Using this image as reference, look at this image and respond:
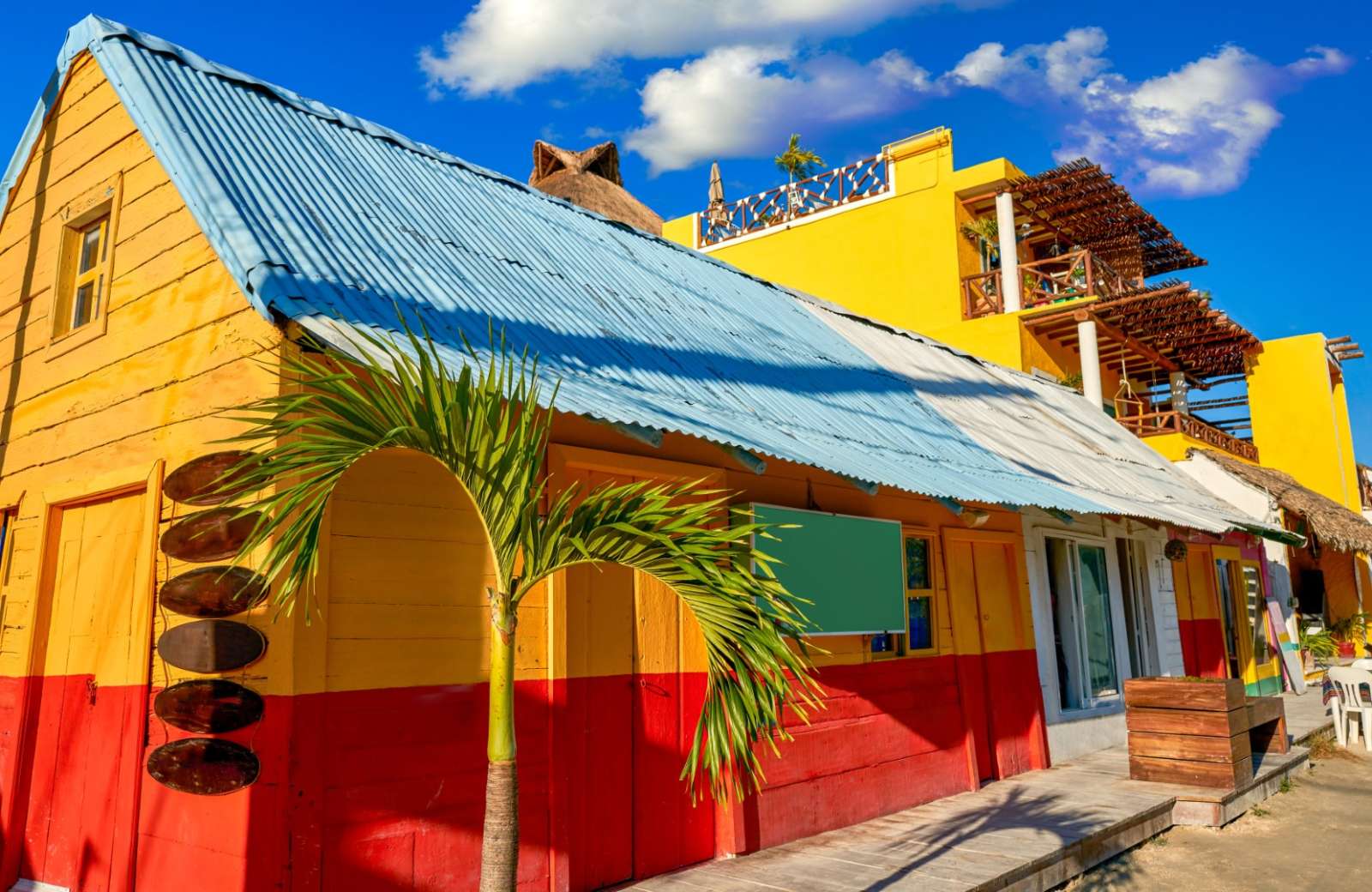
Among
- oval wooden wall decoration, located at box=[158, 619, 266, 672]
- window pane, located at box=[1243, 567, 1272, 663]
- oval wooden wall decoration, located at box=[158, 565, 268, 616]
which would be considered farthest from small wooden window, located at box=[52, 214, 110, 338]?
window pane, located at box=[1243, 567, 1272, 663]

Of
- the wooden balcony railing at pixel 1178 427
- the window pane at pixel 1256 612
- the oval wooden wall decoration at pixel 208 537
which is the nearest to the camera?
the oval wooden wall decoration at pixel 208 537

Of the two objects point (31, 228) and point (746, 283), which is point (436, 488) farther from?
point (746, 283)

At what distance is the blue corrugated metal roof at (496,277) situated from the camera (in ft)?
16.2

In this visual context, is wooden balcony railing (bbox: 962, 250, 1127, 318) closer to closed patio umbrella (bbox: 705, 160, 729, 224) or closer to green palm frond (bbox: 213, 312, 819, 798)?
closed patio umbrella (bbox: 705, 160, 729, 224)

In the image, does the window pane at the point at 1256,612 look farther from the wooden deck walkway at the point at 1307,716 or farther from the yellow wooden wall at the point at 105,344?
the yellow wooden wall at the point at 105,344

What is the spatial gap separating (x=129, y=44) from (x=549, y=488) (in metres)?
3.75

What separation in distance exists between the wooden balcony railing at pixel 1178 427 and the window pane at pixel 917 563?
11.6m

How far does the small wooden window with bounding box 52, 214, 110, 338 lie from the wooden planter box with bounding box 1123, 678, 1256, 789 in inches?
330

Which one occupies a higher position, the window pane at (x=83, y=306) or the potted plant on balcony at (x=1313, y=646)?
the window pane at (x=83, y=306)

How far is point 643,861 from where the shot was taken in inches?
221

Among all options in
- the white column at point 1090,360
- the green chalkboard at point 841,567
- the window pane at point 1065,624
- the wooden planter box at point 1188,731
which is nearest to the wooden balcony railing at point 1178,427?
the white column at point 1090,360

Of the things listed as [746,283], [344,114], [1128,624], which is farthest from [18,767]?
[1128,624]

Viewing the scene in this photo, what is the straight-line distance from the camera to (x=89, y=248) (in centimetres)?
640

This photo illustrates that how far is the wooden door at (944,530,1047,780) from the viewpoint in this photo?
8617mm
